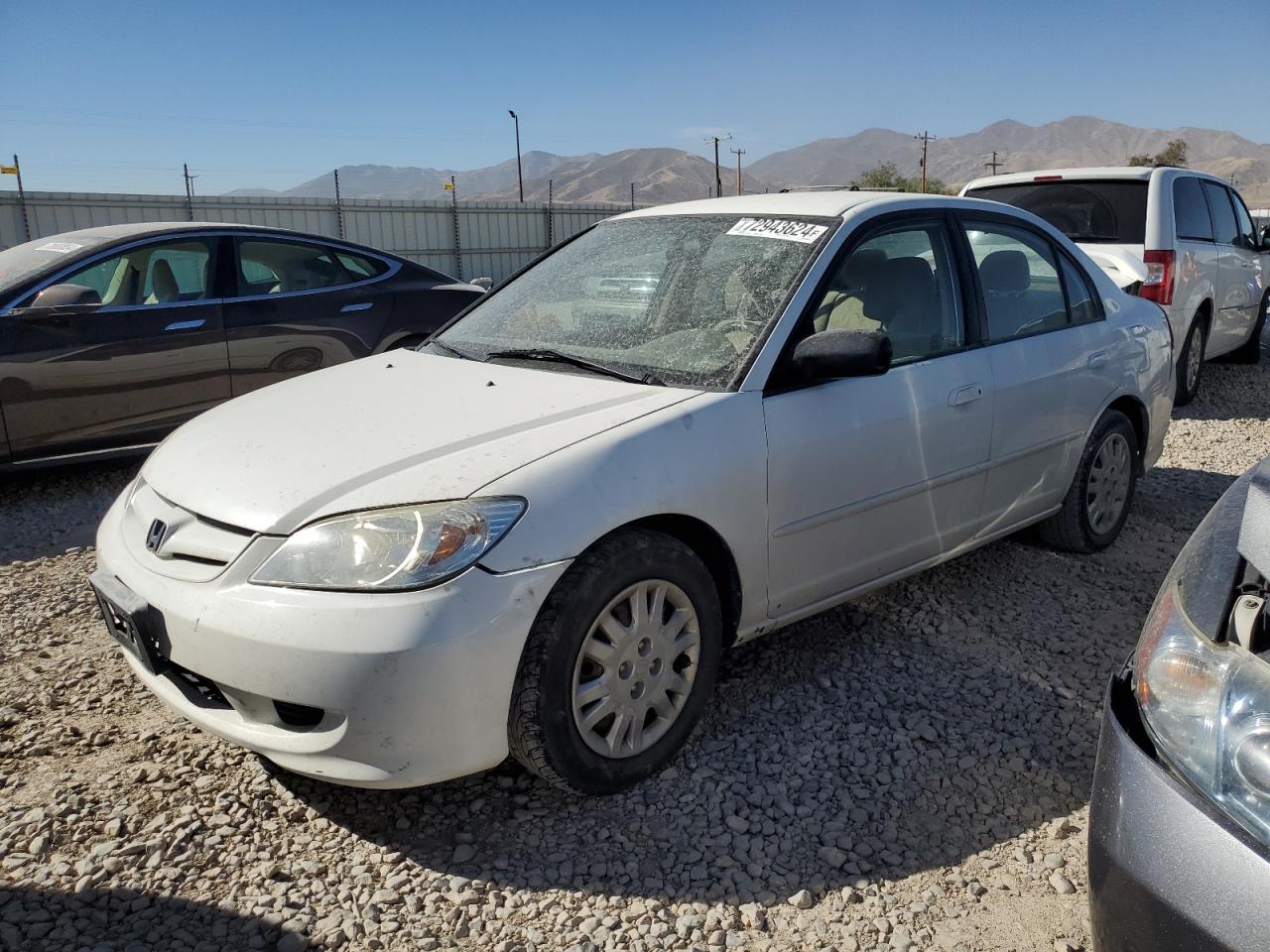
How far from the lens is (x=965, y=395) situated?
11.7 feet

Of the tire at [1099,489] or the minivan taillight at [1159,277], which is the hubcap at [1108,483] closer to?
the tire at [1099,489]

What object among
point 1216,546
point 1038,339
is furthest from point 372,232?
point 1216,546

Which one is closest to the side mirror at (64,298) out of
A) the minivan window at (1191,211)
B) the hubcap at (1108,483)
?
the hubcap at (1108,483)

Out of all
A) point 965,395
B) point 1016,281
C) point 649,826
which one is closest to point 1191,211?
point 1016,281

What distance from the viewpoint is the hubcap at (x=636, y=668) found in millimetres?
2578

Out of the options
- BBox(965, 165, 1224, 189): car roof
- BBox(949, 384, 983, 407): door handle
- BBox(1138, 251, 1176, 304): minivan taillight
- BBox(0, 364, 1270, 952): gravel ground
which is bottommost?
BBox(0, 364, 1270, 952): gravel ground

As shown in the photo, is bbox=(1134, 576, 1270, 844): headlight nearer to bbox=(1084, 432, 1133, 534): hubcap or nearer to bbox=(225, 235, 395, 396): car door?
bbox=(1084, 432, 1133, 534): hubcap

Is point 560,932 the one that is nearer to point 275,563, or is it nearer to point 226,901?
point 226,901

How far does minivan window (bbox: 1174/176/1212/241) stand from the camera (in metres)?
7.58

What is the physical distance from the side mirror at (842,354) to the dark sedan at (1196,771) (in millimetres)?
1249

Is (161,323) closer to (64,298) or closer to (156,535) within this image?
(64,298)

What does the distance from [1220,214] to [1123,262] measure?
199 cm

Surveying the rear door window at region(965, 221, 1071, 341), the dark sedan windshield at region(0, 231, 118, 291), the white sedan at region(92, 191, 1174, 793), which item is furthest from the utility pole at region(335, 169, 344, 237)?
the rear door window at region(965, 221, 1071, 341)

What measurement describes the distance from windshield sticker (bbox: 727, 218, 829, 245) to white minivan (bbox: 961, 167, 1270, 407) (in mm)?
4341
